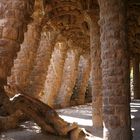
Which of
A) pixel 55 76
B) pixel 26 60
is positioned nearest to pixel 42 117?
pixel 26 60

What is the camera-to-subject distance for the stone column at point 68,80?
22609mm

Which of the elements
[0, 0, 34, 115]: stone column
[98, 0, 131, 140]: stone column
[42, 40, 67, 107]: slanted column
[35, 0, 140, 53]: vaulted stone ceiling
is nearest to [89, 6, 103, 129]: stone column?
[35, 0, 140, 53]: vaulted stone ceiling

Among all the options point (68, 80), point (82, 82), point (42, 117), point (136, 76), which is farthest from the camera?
point (136, 76)

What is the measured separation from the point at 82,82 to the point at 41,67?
9.78 meters

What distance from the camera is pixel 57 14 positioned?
16188 mm

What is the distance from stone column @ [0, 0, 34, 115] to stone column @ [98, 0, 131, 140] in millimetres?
2172

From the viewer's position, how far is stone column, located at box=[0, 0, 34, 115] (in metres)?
7.81

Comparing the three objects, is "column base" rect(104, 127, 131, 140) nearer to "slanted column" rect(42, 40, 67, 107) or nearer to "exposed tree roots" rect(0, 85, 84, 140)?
"exposed tree roots" rect(0, 85, 84, 140)

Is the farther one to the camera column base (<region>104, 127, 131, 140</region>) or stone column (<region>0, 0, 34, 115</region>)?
stone column (<region>0, 0, 34, 115</region>)

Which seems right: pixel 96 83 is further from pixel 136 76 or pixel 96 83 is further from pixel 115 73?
pixel 136 76

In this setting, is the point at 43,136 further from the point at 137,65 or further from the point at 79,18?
the point at 137,65

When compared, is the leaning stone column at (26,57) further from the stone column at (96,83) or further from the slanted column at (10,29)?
the slanted column at (10,29)

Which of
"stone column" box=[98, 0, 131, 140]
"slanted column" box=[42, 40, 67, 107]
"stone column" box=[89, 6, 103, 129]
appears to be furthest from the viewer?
"slanted column" box=[42, 40, 67, 107]

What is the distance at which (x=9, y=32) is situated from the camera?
792 centimetres
